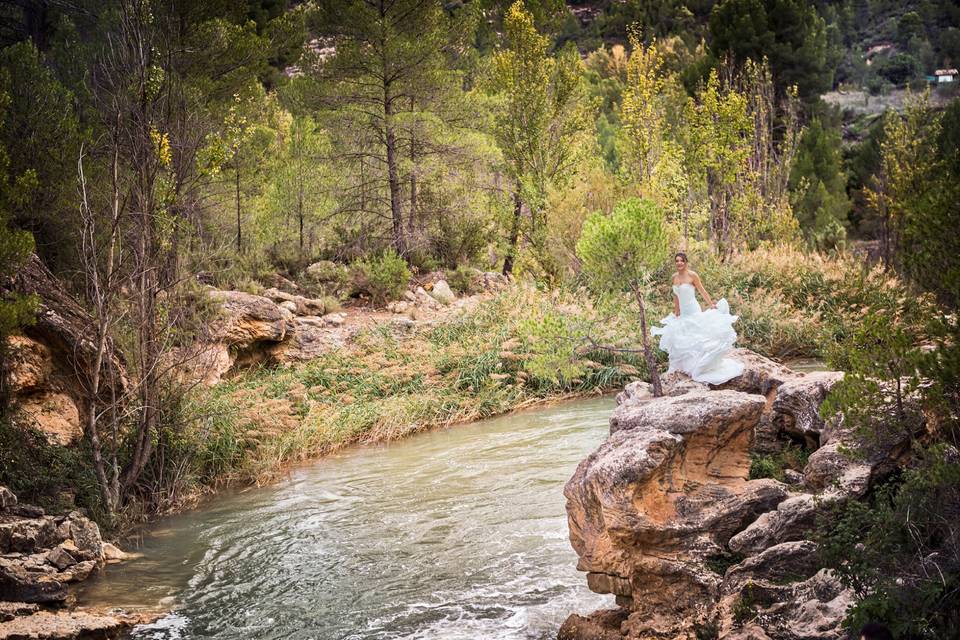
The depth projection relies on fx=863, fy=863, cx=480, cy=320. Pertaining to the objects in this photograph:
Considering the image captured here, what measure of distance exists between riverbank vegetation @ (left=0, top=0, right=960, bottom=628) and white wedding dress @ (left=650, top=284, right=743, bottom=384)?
0.74 metres

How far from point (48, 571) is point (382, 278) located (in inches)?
569

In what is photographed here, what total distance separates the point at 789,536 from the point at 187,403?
859 centimetres

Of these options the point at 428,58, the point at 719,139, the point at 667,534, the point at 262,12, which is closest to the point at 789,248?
the point at 719,139

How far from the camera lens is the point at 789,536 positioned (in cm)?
537

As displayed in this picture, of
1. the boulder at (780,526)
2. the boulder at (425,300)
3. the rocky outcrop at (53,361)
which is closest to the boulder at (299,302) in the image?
the boulder at (425,300)

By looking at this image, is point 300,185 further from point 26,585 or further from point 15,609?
point 15,609

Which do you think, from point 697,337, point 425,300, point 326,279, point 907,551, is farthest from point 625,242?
point 326,279

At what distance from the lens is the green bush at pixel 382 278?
21906mm

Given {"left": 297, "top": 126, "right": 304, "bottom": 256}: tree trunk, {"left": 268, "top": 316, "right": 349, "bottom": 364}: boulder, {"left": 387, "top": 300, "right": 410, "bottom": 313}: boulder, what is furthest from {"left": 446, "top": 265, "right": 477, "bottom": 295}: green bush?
{"left": 268, "top": 316, "right": 349, "bottom": 364}: boulder

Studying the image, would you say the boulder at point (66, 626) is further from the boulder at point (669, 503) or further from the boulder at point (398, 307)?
the boulder at point (398, 307)

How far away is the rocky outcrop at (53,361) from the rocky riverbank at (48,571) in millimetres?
1707

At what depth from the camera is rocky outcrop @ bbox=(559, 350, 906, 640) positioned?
5012mm

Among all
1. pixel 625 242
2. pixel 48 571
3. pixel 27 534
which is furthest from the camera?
pixel 625 242

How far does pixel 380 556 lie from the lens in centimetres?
895
